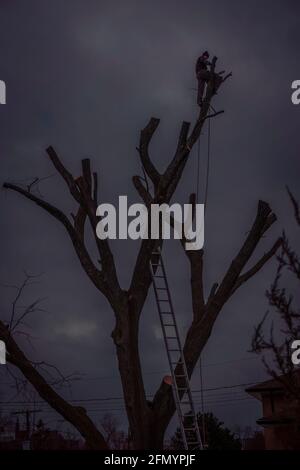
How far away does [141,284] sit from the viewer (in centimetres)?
699

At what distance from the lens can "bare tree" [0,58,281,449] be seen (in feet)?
21.1

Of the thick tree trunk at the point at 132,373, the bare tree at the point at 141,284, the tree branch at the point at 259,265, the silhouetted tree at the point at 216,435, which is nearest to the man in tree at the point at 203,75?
the bare tree at the point at 141,284

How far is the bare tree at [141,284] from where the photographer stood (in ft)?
21.1

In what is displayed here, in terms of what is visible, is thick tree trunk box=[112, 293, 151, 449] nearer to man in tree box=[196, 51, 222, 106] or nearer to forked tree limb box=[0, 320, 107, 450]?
forked tree limb box=[0, 320, 107, 450]

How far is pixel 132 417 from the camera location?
645cm

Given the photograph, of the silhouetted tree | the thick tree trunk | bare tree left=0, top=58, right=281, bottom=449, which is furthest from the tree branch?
the silhouetted tree

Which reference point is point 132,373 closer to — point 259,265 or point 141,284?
point 141,284

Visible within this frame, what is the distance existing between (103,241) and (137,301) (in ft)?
2.84

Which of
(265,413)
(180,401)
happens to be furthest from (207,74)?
(265,413)

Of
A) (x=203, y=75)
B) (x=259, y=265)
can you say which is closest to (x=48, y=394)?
(x=259, y=265)

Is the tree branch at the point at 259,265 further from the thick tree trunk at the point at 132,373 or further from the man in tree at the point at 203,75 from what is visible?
the man in tree at the point at 203,75

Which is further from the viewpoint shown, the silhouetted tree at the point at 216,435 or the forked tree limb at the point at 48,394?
the silhouetted tree at the point at 216,435
